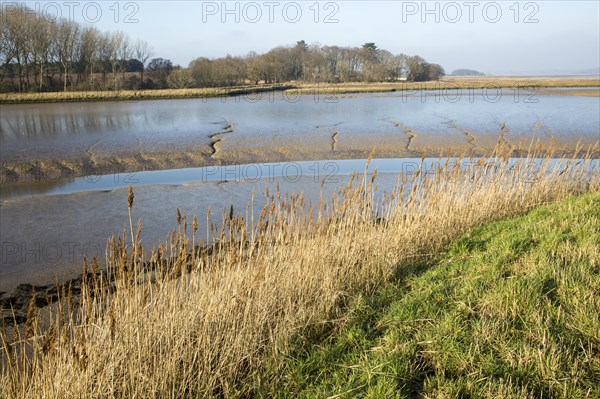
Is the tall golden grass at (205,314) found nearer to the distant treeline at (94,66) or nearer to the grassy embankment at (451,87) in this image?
the grassy embankment at (451,87)

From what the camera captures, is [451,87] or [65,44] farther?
[451,87]

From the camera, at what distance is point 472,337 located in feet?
10.6

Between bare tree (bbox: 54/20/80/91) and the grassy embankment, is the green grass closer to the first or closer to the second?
the grassy embankment

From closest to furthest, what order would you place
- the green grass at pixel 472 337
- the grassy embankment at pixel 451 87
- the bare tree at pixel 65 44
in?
the green grass at pixel 472 337, the grassy embankment at pixel 451 87, the bare tree at pixel 65 44

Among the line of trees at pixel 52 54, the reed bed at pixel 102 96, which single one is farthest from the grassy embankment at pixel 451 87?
the line of trees at pixel 52 54

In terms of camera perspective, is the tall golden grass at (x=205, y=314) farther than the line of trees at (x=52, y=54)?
No

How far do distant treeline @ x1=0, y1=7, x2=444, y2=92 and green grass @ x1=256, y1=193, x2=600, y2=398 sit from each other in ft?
148

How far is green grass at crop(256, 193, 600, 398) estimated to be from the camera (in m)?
2.82

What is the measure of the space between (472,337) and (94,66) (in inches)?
2131

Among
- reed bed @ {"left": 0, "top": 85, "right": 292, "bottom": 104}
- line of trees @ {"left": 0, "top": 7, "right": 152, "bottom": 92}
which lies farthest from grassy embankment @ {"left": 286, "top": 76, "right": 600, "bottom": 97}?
line of trees @ {"left": 0, "top": 7, "right": 152, "bottom": 92}

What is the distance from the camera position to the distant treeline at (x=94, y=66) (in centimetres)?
4250

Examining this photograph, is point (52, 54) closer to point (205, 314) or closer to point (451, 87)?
point (451, 87)

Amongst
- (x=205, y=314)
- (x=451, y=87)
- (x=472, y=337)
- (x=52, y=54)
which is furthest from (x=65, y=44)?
(x=472, y=337)

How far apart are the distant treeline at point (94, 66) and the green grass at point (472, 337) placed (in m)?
45.2
